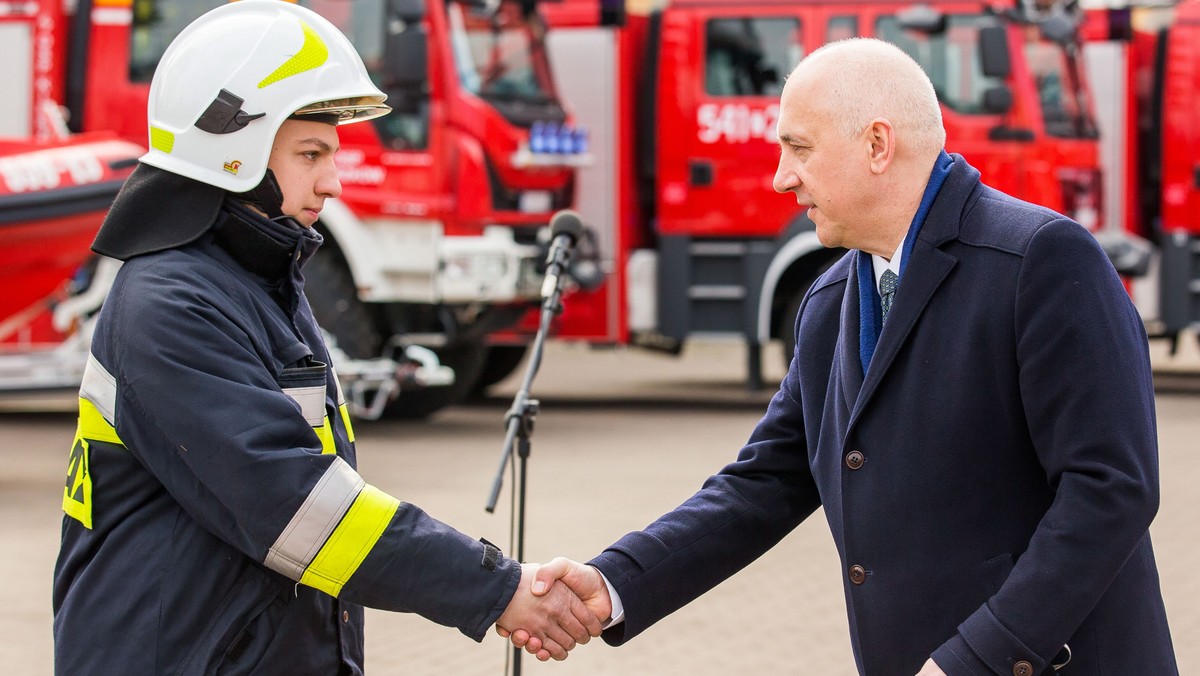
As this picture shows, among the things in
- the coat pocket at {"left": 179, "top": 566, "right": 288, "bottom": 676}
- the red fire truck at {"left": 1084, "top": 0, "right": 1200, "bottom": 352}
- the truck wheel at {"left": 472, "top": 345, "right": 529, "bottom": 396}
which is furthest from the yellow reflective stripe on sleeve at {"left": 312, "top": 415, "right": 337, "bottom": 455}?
the red fire truck at {"left": 1084, "top": 0, "right": 1200, "bottom": 352}

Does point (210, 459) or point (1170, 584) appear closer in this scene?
point (210, 459)

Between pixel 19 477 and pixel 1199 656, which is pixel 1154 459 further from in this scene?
pixel 19 477

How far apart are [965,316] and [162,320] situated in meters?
1.29

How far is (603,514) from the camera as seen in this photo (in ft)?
29.5

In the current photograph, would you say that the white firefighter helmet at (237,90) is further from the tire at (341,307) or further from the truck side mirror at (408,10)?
the truck side mirror at (408,10)

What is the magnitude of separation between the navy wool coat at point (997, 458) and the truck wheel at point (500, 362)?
12.1 meters

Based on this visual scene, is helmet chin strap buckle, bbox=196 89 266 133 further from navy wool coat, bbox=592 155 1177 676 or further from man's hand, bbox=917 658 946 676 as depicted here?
man's hand, bbox=917 658 946 676

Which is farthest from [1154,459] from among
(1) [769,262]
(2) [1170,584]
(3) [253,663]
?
(1) [769,262]

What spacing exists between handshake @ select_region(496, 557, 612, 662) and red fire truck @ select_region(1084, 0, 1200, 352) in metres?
11.9

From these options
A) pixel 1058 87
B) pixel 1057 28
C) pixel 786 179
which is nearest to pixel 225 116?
pixel 786 179

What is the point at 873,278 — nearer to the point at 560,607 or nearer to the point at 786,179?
the point at 786,179

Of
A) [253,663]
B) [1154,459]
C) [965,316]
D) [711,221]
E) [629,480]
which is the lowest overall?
[629,480]

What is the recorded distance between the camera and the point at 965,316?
2.82 meters

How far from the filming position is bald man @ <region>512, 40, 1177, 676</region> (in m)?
2.67
